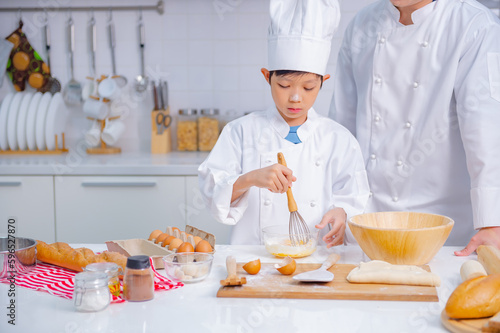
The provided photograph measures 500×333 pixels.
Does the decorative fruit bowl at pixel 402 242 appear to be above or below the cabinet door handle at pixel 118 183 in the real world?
above

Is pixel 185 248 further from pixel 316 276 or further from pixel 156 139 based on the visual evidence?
pixel 156 139

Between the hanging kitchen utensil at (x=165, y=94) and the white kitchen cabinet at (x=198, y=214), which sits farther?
the hanging kitchen utensil at (x=165, y=94)

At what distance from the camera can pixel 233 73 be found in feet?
9.66

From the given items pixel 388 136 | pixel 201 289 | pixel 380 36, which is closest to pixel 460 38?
pixel 380 36

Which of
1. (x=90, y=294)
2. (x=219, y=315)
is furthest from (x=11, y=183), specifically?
(x=219, y=315)

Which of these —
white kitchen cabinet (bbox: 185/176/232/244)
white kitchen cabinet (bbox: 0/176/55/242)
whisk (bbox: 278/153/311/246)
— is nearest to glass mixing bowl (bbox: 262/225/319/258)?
whisk (bbox: 278/153/311/246)

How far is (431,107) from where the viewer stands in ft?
5.09

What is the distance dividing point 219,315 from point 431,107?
94 centimetres

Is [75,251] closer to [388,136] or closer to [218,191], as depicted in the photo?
[218,191]

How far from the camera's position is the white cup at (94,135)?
287cm

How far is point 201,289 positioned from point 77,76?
2228mm

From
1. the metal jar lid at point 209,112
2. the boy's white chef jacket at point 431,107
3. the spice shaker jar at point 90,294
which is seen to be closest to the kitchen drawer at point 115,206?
the metal jar lid at point 209,112

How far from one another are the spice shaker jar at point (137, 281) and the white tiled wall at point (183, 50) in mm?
2039

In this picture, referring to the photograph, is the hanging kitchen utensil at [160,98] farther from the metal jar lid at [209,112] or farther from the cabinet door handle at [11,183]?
the cabinet door handle at [11,183]
